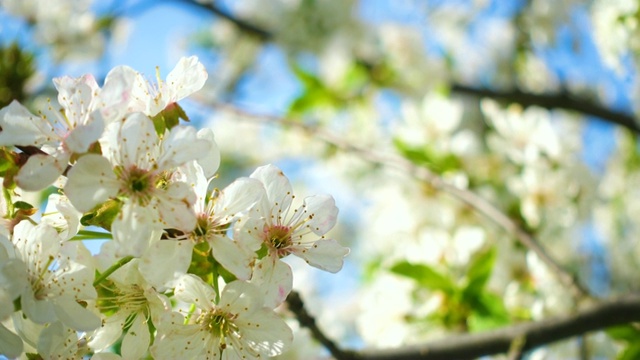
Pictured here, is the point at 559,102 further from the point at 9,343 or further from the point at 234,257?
the point at 9,343

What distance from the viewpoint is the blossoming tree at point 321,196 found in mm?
758

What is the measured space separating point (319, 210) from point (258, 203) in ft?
0.34

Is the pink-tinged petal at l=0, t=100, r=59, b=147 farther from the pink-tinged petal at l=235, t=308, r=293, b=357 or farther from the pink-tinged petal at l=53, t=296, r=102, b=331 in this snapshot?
the pink-tinged petal at l=235, t=308, r=293, b=357

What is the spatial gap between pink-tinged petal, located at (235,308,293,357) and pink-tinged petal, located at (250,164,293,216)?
12 centimetres

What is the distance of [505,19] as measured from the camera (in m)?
3.13

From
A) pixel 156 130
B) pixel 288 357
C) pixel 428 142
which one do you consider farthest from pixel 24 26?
pixel 156 130

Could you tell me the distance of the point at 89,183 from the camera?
0.72 meters

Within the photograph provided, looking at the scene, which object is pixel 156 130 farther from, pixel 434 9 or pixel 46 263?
pixel 434 9

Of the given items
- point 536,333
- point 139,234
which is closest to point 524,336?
point 536,333

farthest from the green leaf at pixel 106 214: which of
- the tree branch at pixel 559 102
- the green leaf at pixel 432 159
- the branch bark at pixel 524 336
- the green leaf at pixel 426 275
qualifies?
the tree branch at pixel 559 102

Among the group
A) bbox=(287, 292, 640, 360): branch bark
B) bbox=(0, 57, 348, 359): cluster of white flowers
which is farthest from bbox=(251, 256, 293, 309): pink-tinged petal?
bbox=(287, 292, 640, 360): branch bark

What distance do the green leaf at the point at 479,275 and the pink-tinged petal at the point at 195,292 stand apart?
82 cm

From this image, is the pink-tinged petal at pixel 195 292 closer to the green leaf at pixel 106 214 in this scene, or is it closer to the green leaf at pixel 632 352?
the green leaf at pixel 106 214

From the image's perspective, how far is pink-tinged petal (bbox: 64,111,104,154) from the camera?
71 centimetres
